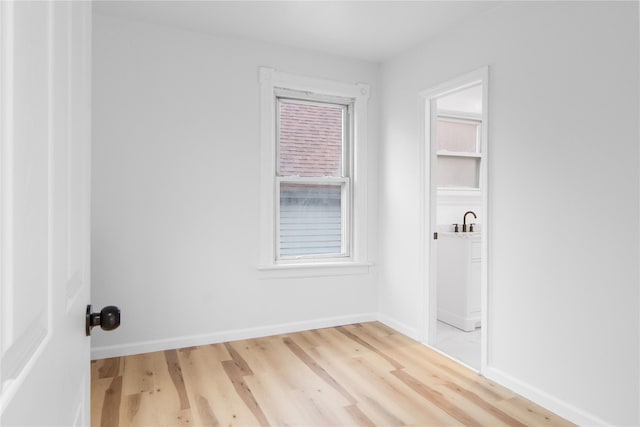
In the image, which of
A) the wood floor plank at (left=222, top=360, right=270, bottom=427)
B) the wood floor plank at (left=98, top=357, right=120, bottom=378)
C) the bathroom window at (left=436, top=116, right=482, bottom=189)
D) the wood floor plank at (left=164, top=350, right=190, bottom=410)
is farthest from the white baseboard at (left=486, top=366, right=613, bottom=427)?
the wood floor plank at (left=98, top=357, right=120, bottom=378)

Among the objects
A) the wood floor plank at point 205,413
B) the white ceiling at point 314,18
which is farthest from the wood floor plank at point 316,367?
the white ceiling at point 314,18

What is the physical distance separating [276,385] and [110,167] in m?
2.01

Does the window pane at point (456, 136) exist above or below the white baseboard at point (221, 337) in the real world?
above

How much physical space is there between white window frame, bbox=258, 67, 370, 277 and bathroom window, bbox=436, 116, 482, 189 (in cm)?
113

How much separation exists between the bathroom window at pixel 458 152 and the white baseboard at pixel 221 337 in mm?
1829

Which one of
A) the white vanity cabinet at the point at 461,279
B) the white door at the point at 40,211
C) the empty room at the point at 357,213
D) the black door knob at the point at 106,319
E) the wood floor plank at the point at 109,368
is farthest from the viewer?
the white vanity cabinet at the point at 461,279

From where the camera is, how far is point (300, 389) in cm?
264

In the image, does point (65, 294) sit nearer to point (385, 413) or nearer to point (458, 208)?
point (385, 413)

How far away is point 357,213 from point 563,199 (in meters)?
1.97

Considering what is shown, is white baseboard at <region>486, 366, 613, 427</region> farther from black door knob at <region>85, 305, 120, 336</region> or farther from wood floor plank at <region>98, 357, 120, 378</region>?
wood floor plank at <region>98, 357, 120, 378</region>

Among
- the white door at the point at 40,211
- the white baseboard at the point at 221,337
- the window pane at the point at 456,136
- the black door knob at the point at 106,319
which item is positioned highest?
the window pane at the point at 456,136

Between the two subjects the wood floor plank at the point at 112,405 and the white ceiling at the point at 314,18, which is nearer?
the wood floor plank at the point at 112,405

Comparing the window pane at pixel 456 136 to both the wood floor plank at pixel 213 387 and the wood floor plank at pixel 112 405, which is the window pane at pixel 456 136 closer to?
the wood floor plank at pixel 213 387

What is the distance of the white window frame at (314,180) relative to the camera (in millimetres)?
3600
